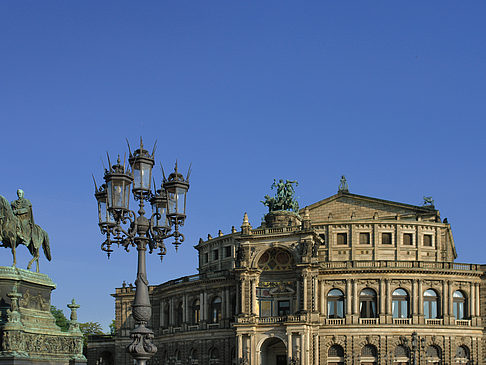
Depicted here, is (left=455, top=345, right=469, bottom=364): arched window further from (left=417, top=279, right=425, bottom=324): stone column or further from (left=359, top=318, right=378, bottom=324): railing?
(left=359, top=318, right=378, bottom=324): railing

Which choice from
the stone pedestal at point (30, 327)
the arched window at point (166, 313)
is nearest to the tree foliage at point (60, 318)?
the arched window at point (166, 313)

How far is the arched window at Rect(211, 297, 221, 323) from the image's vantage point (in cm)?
9006

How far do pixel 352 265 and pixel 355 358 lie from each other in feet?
31.6

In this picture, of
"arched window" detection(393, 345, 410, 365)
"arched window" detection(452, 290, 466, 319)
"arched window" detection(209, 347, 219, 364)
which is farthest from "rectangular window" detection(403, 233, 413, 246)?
"arched window" detection(209, 347, 219, 364)

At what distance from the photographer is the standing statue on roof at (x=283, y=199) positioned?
3546 inches

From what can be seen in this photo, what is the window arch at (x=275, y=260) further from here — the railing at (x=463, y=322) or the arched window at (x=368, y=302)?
the railing at (x=463, y=322)

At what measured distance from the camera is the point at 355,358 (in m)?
81.3

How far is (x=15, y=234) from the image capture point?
28031 mm

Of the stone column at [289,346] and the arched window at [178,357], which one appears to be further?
the arched window at [178,357]

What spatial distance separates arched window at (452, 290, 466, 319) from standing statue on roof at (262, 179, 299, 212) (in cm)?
1987

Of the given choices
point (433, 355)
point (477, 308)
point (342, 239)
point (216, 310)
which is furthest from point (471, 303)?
point (216, 310)

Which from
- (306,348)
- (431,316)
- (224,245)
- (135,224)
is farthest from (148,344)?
(224,245)

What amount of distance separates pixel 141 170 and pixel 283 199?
216 ft

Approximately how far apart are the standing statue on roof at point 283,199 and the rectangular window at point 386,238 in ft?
33.7
